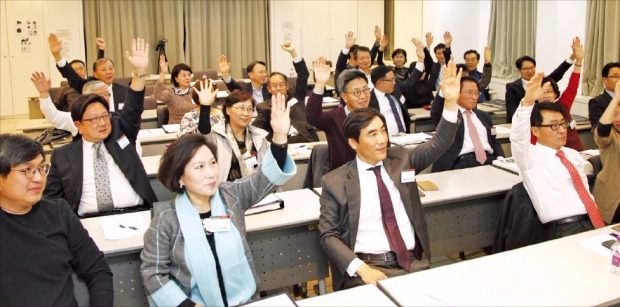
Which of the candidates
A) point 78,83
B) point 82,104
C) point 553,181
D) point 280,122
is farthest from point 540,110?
point 78,83

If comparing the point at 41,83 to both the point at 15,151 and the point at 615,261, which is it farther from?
the point at 615,261

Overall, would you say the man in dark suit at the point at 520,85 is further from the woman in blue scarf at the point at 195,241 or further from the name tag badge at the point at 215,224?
the name tag badge at the point at 215,224

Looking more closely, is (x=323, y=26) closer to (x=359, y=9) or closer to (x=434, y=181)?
(x=359, y=9)

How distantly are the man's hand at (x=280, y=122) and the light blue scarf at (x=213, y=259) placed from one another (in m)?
0.35

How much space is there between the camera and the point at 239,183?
245 centimetres

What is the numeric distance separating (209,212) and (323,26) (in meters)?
9.74

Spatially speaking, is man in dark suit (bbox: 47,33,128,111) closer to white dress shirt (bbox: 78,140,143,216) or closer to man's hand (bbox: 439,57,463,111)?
white dress shirt (bbox: 78,140,143,216)

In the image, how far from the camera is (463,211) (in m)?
3.42

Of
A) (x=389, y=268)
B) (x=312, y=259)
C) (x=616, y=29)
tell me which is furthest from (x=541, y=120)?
(x=616, y=29)

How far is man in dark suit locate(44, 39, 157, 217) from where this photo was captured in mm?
3162

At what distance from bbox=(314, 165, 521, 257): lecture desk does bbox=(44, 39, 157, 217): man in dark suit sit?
43.6 inches

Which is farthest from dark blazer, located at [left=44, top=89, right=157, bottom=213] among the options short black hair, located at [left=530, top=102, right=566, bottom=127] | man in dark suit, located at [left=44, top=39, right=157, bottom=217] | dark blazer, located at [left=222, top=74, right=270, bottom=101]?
dark blazer, located at [left=222, top=74, right=270, bottom=101]

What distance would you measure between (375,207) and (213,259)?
2.78ft

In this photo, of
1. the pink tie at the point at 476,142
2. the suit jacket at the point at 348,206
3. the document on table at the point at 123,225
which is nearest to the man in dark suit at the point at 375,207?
the suit jacket at the point at 348,206
